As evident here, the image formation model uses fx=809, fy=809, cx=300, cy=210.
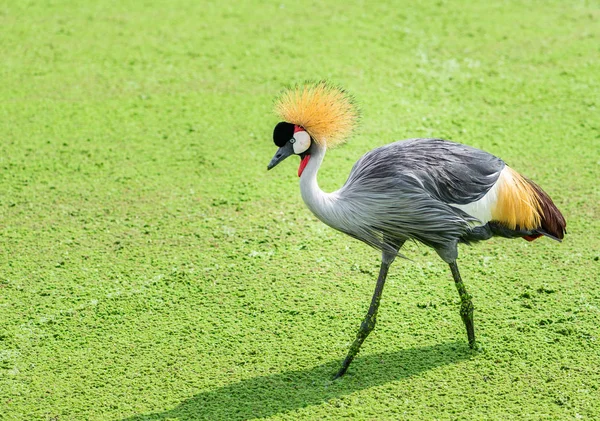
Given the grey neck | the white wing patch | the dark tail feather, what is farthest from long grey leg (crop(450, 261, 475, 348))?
the grey neck

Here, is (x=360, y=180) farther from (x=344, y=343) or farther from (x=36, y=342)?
(x=36, y=342)

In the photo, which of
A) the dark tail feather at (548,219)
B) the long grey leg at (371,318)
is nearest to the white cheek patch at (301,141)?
the long grey leg at (371,318)

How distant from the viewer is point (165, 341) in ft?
13.2

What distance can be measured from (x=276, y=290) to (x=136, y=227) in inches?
42.5

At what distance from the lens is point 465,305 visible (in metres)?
3.81

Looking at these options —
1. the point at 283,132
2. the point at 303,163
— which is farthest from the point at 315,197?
the point at 283,132

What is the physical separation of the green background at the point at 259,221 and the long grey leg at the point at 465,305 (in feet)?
0.37

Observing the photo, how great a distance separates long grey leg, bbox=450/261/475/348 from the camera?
3783 millimetres

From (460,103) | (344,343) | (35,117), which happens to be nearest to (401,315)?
(344,343)

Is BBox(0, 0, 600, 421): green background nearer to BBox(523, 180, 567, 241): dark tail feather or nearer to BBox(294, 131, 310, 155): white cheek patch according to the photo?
BBox(523, 180, 567, 241): dark tail feather

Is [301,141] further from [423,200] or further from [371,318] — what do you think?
[371,318]

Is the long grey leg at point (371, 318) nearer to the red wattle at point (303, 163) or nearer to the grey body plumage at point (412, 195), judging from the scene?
the grey body plumage at point (412, 195)

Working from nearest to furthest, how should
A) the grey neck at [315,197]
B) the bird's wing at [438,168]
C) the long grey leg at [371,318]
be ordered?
the grey neck at [315,197], the bird's wing at [438,168], the long grey leg at [371,318]

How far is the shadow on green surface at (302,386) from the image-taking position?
3572mm
